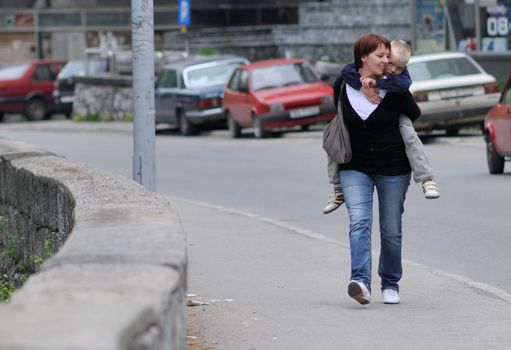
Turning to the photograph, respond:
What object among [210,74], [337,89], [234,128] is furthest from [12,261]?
[210,74]

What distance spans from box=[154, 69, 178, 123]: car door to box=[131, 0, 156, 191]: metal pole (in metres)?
23.7

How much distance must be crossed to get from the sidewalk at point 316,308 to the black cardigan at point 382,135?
2.65 feet

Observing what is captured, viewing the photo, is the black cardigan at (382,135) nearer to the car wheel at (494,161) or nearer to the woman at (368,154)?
the woman at (368,154)

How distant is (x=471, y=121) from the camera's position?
25891 mm

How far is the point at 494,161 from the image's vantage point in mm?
19047

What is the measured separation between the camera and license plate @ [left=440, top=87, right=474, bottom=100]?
25594 millimetres

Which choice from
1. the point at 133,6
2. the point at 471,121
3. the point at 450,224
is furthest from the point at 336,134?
→ the point at 471,121

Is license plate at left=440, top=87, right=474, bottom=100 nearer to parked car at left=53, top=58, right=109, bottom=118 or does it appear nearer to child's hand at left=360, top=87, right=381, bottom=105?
child's hand at left=360, top=87, right=381, bottom=105

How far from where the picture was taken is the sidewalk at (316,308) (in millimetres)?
7488

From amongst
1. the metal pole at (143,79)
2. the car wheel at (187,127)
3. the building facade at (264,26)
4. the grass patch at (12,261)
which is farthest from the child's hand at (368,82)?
the car wheel at (187,127)

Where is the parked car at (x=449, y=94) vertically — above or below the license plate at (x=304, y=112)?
above

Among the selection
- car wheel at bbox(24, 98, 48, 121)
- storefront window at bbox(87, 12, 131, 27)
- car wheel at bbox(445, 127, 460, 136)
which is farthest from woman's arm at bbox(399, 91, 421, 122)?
storefront window at bbox(87, 12, 131, 27)

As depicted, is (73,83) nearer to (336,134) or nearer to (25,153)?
(25,153)

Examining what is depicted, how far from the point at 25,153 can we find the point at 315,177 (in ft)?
29.3
